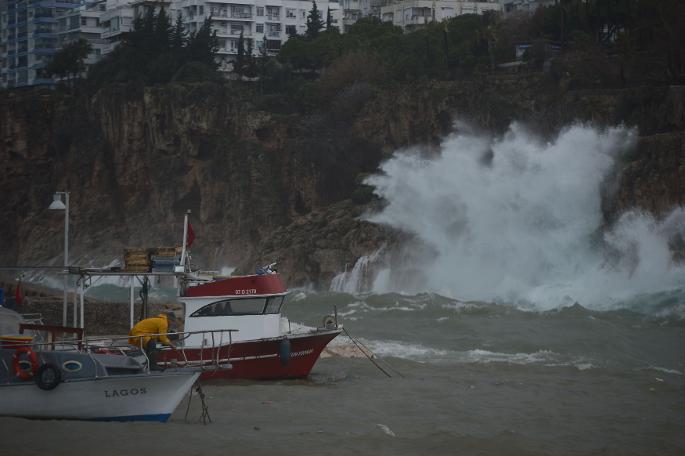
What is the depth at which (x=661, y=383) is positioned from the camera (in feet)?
79.5

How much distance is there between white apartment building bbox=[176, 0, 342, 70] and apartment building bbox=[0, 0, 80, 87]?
51.5ft

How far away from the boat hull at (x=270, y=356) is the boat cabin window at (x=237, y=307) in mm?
730

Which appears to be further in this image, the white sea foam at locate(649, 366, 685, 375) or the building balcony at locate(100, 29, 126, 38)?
the building balcony at locate(100, 29, 126, 38)

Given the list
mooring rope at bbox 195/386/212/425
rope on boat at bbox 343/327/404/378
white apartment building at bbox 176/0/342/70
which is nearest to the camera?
mooring rope at bbox 195/386/212/425

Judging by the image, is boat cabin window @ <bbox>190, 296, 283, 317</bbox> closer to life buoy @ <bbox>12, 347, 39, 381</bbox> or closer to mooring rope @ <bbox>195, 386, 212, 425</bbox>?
mooring rope @ <bbox>195, 386, 212, 425</bbox>

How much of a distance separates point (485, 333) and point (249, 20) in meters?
69.9

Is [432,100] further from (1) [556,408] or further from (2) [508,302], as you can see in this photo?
(1) [556,408]

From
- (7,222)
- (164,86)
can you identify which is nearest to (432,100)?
(164,86)

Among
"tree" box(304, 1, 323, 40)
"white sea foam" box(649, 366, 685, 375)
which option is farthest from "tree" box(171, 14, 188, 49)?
"white sea foam" box(649, 366, 685, 375)

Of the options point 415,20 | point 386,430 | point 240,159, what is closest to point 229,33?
point 415,20

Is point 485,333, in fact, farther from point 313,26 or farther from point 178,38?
point 313,26

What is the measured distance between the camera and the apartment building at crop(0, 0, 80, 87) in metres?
108

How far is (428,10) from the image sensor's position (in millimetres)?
101625

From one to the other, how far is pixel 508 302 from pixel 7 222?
48.6 meters
